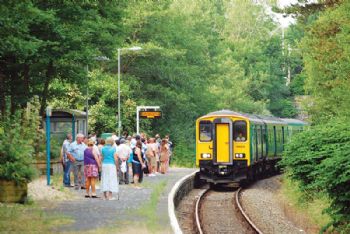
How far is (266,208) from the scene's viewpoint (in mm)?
27547

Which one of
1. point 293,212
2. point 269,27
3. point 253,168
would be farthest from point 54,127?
point 269,27

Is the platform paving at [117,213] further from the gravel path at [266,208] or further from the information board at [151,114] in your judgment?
the information board at [151,114]

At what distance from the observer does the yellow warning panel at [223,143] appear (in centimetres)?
3612

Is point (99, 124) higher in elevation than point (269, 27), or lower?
lower

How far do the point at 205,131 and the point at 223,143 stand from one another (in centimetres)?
84

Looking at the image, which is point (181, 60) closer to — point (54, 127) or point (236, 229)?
point (54, 127)

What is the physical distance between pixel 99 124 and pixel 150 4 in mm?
9130

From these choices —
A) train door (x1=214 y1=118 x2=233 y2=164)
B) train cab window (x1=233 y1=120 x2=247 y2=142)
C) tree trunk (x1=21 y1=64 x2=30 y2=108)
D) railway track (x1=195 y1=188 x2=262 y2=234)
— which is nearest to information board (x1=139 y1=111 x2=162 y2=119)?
train door (x1=214 y1=118 x2=233 y2=164)

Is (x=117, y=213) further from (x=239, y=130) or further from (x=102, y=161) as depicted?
(x=239, y=130)

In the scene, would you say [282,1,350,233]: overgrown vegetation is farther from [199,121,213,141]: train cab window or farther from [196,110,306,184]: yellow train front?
[199,121,213,141]: train cab window

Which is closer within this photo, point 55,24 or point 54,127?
point 55,24

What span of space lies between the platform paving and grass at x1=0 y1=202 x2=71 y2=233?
0.28 meters

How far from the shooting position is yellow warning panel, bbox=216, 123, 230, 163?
1422 inches

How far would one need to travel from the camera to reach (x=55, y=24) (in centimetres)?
2848
